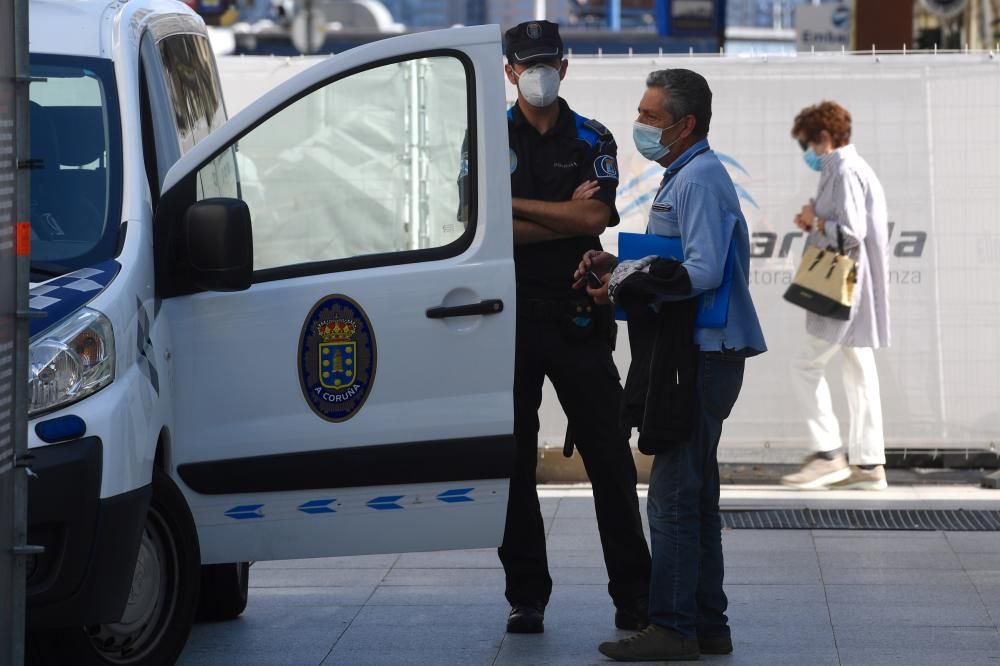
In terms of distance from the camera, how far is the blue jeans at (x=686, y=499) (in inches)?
200

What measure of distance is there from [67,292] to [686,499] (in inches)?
75.4

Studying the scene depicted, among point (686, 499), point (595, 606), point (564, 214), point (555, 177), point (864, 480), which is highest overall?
point (555, 177)

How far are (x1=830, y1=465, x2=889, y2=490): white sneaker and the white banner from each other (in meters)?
0.37

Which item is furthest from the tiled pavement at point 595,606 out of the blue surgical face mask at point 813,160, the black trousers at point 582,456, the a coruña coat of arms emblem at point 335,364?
the blue surgical face mask at point 813,160

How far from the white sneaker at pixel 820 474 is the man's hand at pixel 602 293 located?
370cm

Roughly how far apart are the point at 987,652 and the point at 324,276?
7.67 feet

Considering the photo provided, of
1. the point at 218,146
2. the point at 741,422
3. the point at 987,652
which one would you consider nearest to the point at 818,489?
the point at 741,422

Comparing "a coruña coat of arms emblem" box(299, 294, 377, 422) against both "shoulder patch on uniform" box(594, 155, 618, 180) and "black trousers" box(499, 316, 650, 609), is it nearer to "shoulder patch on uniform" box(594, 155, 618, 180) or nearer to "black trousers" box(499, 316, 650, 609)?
"black trousers" box(499, 316, 650, 609)

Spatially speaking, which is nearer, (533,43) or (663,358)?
(663,358)

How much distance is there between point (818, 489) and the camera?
859cm

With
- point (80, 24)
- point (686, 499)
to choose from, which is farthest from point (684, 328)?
point (80, 24)

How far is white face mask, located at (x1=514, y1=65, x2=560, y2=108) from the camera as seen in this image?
18.0ft

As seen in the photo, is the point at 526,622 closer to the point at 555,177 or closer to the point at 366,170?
the point at 555,177

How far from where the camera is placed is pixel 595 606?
6.02 meters
